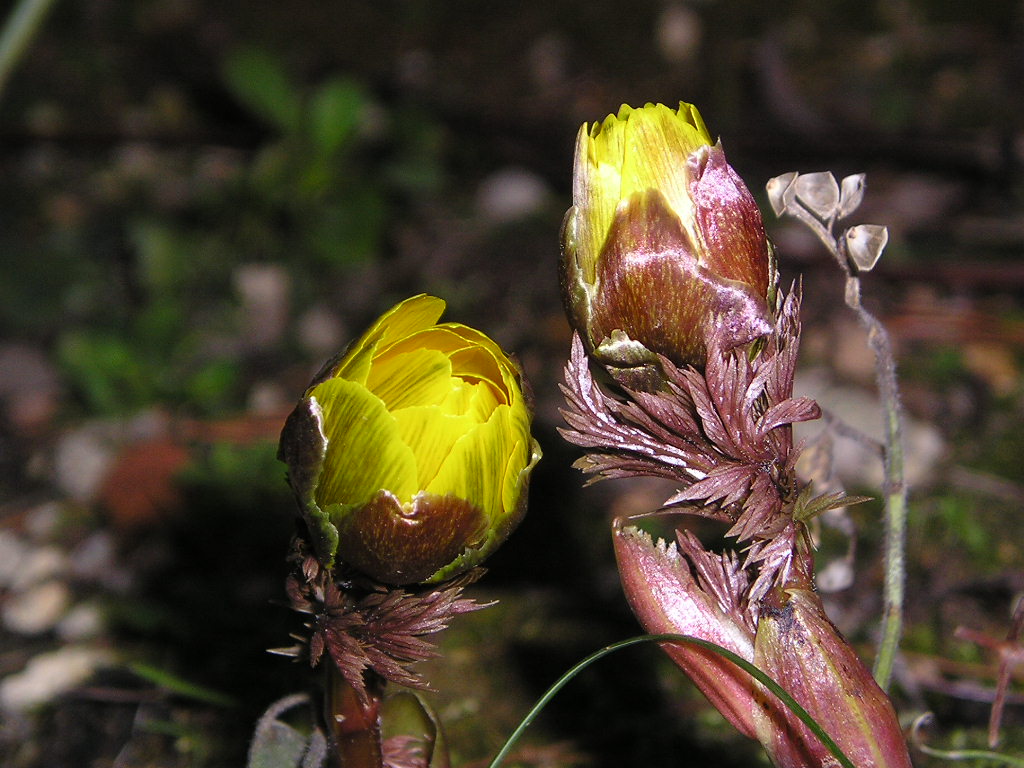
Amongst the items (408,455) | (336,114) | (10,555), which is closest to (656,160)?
(408,455)

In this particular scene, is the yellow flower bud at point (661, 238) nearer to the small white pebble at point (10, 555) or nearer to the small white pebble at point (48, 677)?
the small white pebble at point (48, 677)

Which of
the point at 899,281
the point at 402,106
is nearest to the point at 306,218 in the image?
the point at 402,106

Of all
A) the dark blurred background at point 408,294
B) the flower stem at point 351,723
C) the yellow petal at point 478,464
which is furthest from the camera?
the dark blurred background at point 408,294

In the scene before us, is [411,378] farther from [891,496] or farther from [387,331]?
[891,496]

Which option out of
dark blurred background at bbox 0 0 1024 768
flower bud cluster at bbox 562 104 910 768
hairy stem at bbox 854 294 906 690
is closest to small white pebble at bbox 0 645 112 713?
dark blurred background at bbox 0 0 1024 768

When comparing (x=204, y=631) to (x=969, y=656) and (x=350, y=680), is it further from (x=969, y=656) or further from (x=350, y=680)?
(x=969, y=656)

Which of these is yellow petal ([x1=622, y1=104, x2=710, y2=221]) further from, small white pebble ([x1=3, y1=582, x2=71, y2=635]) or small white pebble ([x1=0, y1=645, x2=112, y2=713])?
small white pebble ([x1=3, y1=582, x2=71, y2=635])

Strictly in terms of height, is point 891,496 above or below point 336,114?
below

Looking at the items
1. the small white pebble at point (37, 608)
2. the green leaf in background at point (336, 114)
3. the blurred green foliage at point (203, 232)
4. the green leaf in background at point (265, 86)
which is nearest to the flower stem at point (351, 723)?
the small white pebble at point (37, 608)
